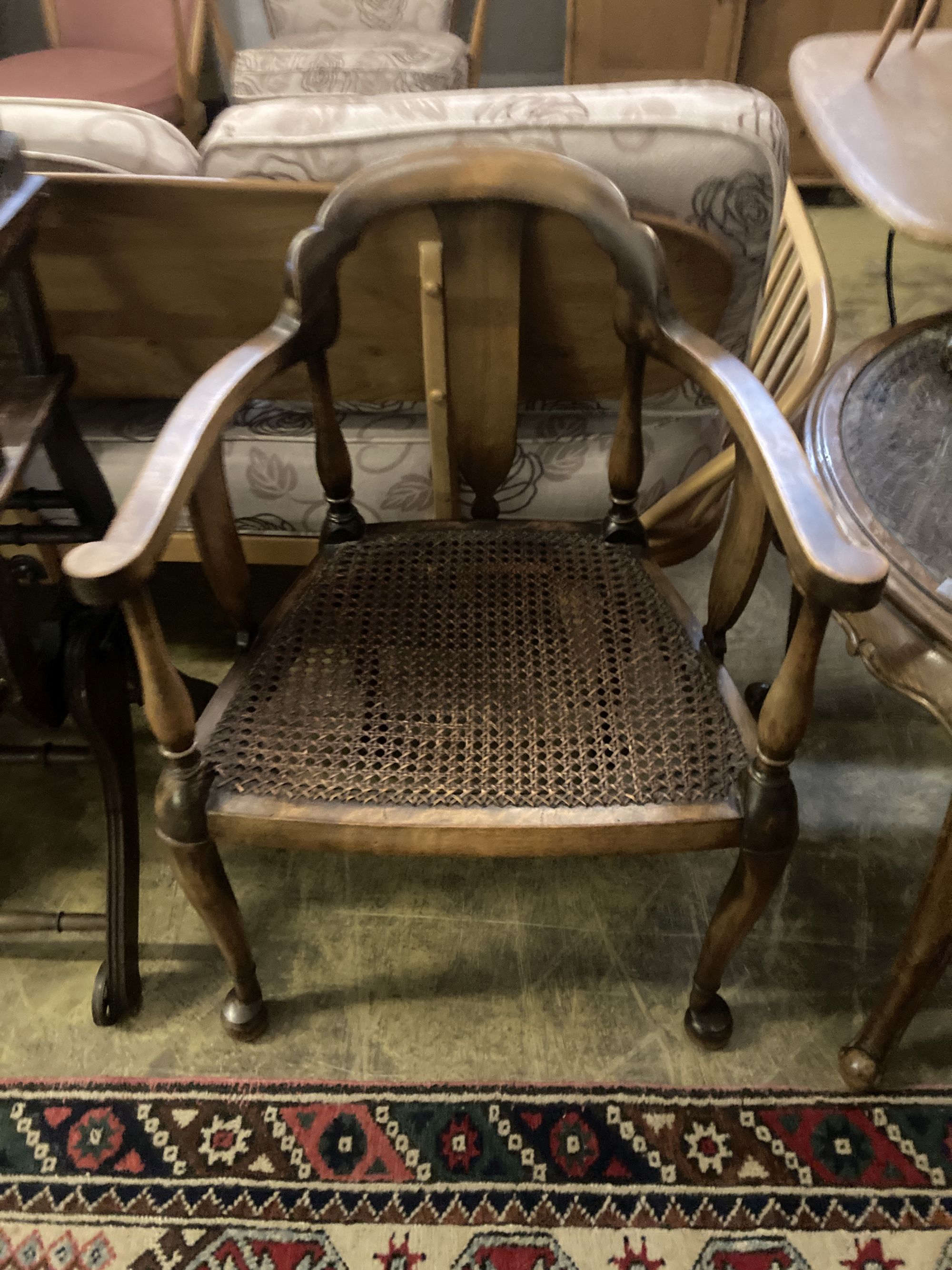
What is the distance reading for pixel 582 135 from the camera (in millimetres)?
939

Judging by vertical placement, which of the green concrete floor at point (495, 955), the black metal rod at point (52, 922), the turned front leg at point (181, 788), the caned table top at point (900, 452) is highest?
the caned table top at point (900, 452)

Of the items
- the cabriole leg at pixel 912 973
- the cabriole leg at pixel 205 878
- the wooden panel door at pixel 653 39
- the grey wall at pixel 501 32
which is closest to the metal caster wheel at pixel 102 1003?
the cabriole leg at pixel 205 878

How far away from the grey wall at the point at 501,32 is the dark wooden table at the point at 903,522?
301 centimetres

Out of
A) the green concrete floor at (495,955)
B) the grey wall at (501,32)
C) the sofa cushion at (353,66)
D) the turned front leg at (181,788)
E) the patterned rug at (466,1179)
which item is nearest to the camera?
the turned front leg at (181,788)

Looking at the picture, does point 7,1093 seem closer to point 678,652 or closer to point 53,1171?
point 53,1171

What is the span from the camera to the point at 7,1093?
3.26ft

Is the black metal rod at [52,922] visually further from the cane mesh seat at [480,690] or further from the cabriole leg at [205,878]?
the cane mesh seat at [480,690]

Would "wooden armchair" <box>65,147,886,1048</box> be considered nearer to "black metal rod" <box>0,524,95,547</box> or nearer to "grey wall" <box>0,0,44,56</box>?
"black metal rod" <box>0,524,95,547</box>

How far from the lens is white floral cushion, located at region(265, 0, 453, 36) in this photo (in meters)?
2.66

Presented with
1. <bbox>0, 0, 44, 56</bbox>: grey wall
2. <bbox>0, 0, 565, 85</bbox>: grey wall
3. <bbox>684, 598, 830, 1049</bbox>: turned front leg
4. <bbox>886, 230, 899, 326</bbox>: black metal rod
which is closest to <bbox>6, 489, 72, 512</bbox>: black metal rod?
<bbox>684, 598, 830, 1049</bbox>: turned front leg

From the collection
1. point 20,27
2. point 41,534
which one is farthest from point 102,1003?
point 20,27

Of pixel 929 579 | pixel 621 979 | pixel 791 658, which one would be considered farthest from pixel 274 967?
pixel 929 579

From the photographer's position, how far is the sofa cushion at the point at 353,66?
8.14 feet

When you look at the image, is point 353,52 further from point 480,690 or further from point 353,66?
point 480,690
